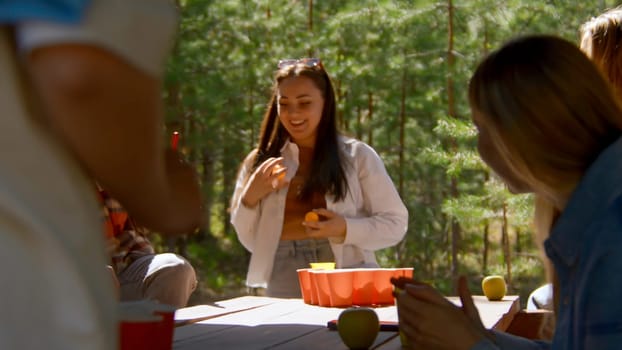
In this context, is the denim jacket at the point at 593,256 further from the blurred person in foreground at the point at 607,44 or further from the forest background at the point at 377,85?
the forest background at the point at 377,85

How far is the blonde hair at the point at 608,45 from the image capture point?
2809 millimetres

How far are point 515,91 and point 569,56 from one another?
0.12 metres

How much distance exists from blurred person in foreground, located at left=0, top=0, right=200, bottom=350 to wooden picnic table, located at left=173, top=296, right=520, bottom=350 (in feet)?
4.27

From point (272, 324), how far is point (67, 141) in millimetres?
1771

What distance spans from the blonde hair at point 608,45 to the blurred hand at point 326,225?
50.5 inches

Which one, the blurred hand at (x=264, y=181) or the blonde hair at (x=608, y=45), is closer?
the blonde hair at (x=608, y=45)

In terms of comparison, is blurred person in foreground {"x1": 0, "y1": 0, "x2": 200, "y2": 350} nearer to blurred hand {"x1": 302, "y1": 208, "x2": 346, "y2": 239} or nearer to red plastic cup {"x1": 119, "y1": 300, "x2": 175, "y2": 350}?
red plastic cup {"x1": 119, "y1": 300, "x2": 175, "y2": 350}

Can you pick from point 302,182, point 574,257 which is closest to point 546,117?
point 574,257

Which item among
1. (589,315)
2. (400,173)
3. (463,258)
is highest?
(589,315)

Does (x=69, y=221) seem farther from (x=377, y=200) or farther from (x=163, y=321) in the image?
(x=377, y=200)

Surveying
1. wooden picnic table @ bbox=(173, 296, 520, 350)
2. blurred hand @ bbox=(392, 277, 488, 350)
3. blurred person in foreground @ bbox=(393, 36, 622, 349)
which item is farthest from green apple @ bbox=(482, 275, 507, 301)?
blurred person in foreground @ bbox=(393, 36, 622, 349)

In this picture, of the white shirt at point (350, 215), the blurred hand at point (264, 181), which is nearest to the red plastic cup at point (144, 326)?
the blurred hand at point (264, 181)

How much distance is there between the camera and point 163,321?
4.66ft

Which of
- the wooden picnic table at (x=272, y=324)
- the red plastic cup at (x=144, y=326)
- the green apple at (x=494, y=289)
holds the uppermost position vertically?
the red plastic cup at (x=144, y=326)
